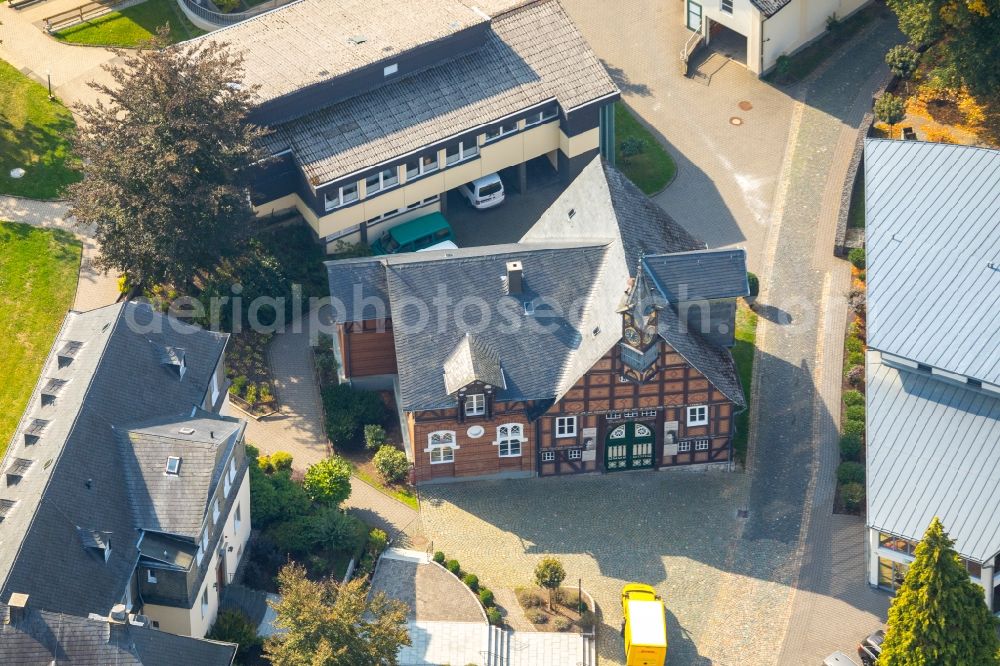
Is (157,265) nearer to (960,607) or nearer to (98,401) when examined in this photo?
(98,401)

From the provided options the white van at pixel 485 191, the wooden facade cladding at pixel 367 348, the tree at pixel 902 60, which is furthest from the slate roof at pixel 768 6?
the wooden facade cladding at pixel 367 348

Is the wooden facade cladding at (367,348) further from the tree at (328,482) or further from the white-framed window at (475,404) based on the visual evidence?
the tree at (328,482)

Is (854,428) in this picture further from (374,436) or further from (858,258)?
(374,436)

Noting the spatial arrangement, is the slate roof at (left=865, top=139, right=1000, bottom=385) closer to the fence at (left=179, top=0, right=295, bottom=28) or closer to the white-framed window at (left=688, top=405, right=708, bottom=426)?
the white-framed window at (left=688, top=405, right=708, bottom=426)

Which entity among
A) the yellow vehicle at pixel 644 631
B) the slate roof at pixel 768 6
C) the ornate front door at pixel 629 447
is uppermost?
the slate roof at pixel 768 6

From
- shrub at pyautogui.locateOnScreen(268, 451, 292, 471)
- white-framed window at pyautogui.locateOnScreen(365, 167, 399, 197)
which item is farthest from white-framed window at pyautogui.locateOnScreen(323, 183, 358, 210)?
shrub at pyautogui.locateOnScreen(268, 451, 292, 471)
